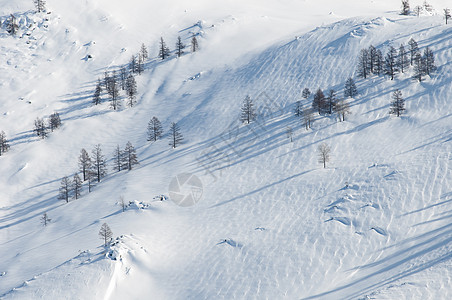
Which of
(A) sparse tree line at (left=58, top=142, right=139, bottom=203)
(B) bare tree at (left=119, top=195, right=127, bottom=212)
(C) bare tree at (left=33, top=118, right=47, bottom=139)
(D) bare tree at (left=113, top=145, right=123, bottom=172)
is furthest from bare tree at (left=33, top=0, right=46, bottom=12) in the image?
(B) bare tree at (left=119, top=195, right=127, bottom=212)

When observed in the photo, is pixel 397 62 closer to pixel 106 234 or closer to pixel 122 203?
pixel 122 203

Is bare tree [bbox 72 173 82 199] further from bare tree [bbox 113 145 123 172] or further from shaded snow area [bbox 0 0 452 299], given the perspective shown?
bare tree [bbox 113 145 123 172]

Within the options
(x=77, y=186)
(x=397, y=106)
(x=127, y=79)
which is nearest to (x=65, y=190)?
(x=77, y=186)

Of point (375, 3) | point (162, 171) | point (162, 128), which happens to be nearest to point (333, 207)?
point (162, 171)

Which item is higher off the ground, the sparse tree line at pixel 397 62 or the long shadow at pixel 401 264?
the sparse tree line at pixel 397 62

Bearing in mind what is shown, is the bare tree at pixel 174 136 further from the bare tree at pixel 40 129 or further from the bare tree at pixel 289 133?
the bare tree at pixel 40 129

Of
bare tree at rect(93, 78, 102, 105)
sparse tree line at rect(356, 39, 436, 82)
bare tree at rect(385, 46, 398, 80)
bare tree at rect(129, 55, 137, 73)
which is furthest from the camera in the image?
bare tree at rect(129, 55, 137, 73)

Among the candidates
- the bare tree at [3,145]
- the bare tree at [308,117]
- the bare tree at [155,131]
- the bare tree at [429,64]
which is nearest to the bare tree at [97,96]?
the bare tree at [3,145]
